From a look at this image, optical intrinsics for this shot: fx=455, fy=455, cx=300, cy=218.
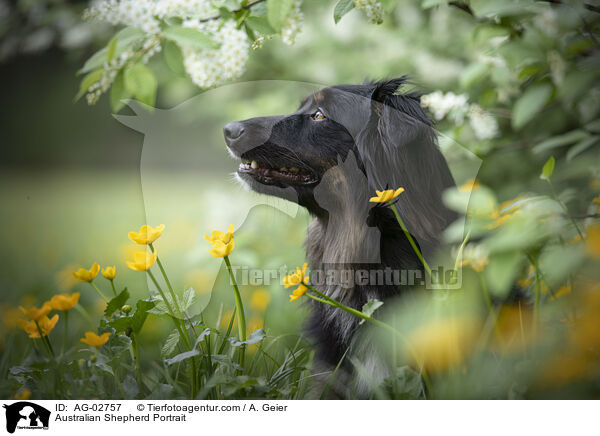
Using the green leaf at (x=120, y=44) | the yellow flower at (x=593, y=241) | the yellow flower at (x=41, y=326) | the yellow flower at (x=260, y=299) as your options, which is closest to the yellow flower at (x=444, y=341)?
the yellow flower at (x=593, y=241)

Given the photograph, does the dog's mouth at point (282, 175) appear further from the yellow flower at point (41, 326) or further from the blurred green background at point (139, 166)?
the yellow flower at point (41, 326)

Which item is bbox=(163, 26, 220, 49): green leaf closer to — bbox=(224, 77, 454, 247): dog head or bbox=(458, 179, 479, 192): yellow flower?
bbox=(224, 77, 454, 247): dog head

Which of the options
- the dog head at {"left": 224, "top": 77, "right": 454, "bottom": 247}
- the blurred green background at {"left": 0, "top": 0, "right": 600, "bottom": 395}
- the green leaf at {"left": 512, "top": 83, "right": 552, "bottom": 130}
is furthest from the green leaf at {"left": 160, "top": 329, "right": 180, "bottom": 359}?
the green leaf at {"left": 512, "top": 83, "right": 552, "bottom": 130}

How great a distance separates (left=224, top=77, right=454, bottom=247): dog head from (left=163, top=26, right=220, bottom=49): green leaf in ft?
Result: 0.83

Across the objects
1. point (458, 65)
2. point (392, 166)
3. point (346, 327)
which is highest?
point (458, 65)

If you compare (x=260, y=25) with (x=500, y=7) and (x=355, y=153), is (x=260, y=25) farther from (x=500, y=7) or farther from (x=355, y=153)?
(x=500, y=7)

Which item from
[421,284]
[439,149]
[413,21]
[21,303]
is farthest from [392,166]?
[21,303]

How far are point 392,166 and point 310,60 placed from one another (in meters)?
0.69

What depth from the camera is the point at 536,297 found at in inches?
52.8

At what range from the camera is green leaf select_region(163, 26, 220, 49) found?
4.49 ft

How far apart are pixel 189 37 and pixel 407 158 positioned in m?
0.76

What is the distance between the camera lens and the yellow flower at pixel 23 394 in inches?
50.7
